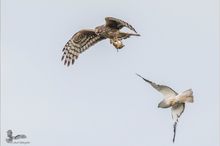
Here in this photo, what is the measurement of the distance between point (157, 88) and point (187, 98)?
2.20 ft

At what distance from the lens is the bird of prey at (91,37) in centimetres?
2552

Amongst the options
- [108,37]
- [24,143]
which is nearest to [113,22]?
[108,37]

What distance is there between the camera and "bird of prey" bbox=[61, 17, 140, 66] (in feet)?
83.7

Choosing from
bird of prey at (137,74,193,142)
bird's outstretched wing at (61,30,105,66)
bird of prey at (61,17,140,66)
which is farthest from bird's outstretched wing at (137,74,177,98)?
bird's outstretched wing at (61,30,105,66)

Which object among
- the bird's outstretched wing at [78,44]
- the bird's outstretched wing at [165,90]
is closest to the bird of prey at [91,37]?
the bird's outstretched wing at [78,44]

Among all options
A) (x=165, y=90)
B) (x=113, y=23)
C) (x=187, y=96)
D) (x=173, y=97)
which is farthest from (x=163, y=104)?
(x=113, y=23)

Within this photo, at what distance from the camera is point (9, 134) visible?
97.7 ft

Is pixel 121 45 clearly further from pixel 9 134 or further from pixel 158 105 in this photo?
pixel 9 134

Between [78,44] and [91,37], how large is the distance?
0.58 metres

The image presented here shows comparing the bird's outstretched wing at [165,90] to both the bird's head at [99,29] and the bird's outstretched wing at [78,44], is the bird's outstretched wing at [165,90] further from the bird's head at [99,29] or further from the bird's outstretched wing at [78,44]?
the bird's outstretched wing at [78,44]

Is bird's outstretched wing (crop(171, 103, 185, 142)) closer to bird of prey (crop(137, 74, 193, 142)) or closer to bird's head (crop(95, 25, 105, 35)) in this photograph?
bird of prey (crop(137, 74, 193, 142))

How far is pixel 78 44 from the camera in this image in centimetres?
2858

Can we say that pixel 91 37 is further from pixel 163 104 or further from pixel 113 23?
pixel 163 104

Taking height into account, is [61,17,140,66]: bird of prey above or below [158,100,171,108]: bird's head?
above
